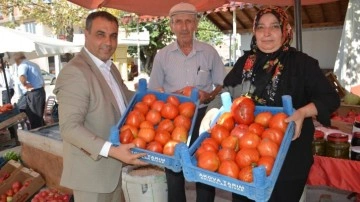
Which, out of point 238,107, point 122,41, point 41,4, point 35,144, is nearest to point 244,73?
point 238,107

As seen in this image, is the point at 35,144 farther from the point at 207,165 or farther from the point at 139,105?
the point at 207,165

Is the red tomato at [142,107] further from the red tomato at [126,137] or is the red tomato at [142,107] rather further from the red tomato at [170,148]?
the red tomato at [170,148]

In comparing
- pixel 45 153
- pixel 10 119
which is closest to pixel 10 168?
pixel 45 153

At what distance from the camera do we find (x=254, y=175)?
1.42m

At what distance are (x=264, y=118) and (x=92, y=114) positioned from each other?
3.22 ft

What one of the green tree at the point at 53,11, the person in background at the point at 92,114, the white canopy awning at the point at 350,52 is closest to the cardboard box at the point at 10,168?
the person in background at the point at 92,114

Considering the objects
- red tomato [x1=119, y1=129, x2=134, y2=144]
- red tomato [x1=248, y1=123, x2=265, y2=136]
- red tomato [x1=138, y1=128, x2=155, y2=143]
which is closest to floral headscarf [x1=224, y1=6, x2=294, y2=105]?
red tomato [x1=248, y1=123, x2=265, y2=136]

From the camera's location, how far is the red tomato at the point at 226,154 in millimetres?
1615

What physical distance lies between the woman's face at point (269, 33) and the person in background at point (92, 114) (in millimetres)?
876

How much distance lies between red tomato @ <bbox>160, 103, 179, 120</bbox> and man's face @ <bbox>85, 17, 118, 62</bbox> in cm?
49

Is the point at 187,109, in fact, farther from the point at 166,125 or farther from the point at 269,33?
the point at 269,33

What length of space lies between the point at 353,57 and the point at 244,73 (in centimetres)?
369

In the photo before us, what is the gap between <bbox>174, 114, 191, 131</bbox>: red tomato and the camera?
1.99 metres

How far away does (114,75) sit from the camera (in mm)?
2348
